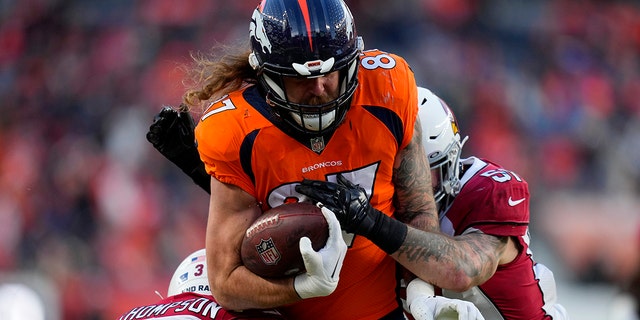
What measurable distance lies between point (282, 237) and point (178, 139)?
115cm

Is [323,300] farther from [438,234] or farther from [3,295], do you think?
[3,295]

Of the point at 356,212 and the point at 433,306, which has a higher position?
the point at 356,212

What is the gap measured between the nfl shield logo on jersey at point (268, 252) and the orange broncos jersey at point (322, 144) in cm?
26

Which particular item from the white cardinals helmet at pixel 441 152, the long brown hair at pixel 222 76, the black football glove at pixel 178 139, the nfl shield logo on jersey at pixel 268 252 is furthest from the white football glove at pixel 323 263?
the black football glove at pixel 178 139

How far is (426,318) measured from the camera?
3756mm

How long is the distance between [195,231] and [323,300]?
4.91m

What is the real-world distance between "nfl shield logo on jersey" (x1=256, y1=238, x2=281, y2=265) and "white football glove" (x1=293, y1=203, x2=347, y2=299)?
11 centimetres

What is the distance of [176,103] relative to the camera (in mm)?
9406

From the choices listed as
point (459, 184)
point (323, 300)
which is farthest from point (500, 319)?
point (323, 300)

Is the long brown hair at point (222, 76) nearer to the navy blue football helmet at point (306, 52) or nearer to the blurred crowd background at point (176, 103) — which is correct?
the navy blue football helmet at point (306, 52)

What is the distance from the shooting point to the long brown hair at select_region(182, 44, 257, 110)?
4.03 m

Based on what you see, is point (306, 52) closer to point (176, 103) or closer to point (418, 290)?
point (418, 290)

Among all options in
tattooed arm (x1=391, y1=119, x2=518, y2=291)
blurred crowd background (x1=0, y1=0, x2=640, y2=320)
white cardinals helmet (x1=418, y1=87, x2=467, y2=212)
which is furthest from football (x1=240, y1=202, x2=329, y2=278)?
blurred crowd background (x1=0, y1=0, x2=640, y2=320)

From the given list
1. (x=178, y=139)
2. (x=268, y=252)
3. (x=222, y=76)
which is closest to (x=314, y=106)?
(x=268, y=252)
